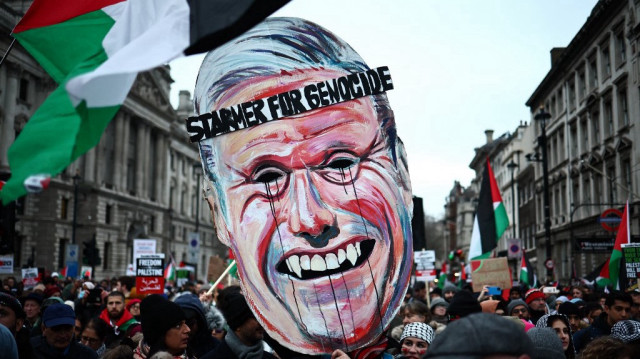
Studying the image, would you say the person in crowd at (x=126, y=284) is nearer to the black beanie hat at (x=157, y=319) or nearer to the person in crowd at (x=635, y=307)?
the black beanie hat at (x=157, y=319)

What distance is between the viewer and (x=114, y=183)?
63.7m

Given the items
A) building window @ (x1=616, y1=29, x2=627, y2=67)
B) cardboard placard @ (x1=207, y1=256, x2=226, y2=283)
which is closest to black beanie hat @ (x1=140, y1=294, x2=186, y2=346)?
cardboard placard @ (x1=207, y1=256, x2=226, y2=283)

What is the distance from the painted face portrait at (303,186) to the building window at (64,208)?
5445cm

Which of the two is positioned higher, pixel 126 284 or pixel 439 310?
pixel 126 284

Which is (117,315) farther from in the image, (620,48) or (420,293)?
(620,48)

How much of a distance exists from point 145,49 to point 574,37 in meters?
39.8

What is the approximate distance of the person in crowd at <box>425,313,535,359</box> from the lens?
71.8 inches

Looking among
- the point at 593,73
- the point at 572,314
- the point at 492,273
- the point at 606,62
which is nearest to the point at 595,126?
the point at 593,73

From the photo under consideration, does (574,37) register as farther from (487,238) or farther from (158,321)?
(158,321)

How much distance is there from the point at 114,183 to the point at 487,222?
5579cm

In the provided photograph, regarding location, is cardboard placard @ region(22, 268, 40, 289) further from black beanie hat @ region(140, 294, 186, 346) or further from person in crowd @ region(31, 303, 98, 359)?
black beanie hat @ region(140, 294, 186, 346)

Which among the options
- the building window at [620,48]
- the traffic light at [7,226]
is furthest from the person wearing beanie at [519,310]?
the building window at [620,48]

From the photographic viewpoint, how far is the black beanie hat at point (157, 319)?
14.1 ft

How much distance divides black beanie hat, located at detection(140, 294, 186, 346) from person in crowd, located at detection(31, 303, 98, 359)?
131 centimetres
